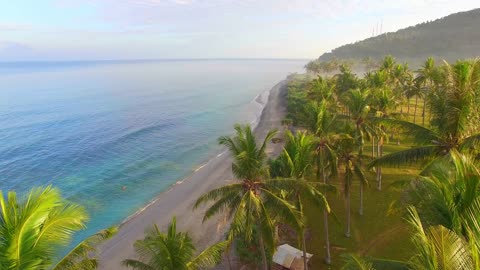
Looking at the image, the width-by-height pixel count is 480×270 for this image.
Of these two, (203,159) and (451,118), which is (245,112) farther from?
(451,118)

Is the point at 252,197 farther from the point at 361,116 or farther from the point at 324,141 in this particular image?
the point at 361,116

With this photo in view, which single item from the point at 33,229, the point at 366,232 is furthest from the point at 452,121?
the point at 33,229

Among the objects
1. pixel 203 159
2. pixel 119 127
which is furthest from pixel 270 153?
pixel 119 127

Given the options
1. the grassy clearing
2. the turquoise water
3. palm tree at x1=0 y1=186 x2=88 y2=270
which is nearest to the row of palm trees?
the grassy clearing

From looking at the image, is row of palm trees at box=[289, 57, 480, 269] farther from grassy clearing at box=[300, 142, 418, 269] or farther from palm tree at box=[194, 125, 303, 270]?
palm tree at box=[194, 125, 303, 270]

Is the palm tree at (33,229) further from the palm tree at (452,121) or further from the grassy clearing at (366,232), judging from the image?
the grassy clearing at (366,232)

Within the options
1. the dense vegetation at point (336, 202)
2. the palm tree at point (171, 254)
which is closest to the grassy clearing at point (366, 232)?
the dense vegetation at point (336, 202)
